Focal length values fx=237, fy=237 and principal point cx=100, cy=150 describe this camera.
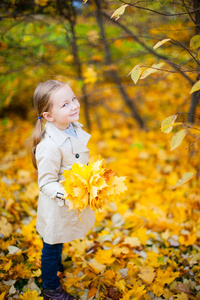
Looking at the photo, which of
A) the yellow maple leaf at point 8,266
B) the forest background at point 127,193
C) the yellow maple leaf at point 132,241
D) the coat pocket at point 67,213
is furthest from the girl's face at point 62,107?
the yellow maple leaf at point 132,241

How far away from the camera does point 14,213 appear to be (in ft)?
7.70

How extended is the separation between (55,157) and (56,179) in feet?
0.44

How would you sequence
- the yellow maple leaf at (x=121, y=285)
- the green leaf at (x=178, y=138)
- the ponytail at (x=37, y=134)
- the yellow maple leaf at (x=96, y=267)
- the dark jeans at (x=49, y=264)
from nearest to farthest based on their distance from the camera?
the green leaf at (x=178, y=138) → the ponytail at (x=37, y=134) → the dark jeans at (x=49, y=264) → the yellow maple leaf at (x=121, y=285) → the yellow maple leaf at (x=96, y=267)

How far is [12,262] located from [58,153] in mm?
1050

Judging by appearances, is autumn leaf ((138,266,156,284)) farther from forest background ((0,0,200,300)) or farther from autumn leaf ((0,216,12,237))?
autumn leaf ((0,216,12,237))

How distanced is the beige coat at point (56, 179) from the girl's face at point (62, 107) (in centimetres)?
8

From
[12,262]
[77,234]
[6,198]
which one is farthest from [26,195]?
[77,234]

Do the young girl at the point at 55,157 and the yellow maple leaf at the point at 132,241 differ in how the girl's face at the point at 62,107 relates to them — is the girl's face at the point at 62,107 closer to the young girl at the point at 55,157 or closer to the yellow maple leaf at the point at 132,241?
the young girl at the point at 55,157

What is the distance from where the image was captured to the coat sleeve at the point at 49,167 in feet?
4.42

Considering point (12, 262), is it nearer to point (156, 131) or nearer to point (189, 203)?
point (189, 203)

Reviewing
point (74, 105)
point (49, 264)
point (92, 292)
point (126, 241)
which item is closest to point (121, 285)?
point (92, 292)

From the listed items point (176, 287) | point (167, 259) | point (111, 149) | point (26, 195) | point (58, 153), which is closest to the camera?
point (58, 153)

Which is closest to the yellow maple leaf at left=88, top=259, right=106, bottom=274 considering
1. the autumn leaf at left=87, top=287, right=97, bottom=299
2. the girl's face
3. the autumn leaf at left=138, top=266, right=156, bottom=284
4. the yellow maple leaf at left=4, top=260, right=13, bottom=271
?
the autumn leaf at left=87, top=287, right=97, bottom=299

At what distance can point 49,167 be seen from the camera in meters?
1.35
